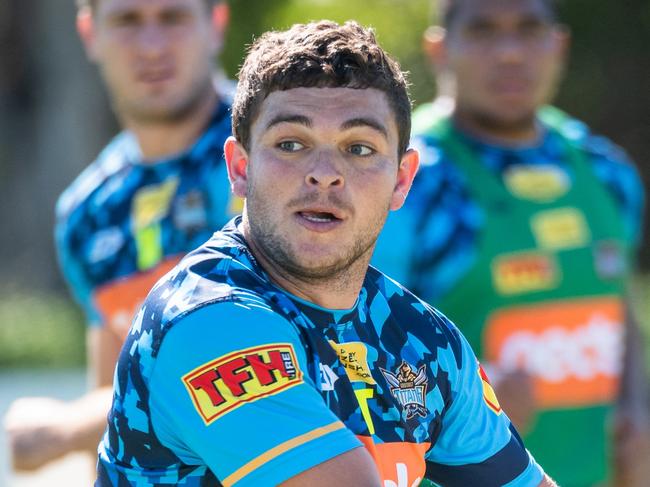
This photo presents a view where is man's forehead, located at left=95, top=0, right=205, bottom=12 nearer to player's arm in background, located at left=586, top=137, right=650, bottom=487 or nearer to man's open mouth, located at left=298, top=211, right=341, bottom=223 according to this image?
player's arm in background, located at left=586, top=137, right=650, bottom=487

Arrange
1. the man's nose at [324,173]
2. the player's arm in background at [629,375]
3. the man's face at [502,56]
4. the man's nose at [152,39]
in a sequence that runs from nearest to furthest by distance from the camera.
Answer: the man's nose at [324,173], the man's nose at [152,39], the man's face at [502,56], the player's arm in background at [629,375]

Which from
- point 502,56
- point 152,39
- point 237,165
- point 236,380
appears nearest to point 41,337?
point 502,56

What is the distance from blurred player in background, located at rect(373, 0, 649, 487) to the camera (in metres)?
4.23

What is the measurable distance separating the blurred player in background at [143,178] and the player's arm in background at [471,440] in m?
1.24

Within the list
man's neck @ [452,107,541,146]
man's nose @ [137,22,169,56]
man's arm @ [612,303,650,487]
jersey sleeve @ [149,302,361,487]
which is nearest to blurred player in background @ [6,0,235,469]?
man's nose @ [137,22,169,56]

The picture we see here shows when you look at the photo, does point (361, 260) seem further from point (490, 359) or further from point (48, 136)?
point (48, 136)

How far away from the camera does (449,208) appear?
4211 millimetres

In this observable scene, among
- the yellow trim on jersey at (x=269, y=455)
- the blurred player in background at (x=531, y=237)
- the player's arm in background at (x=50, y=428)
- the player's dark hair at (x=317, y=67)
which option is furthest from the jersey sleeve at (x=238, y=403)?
the blurred player in background at (x=531, y=237)

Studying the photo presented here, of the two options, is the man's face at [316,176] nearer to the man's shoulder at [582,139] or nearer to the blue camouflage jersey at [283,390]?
Answer: the blue camouflage jersey at [283,390]

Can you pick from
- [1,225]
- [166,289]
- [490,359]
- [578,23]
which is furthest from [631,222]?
[1,225]

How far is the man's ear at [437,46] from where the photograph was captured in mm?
4707

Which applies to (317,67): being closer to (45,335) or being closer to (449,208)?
(449,208)

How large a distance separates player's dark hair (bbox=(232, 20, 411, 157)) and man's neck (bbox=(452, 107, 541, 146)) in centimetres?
206

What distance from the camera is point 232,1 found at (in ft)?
46.7
